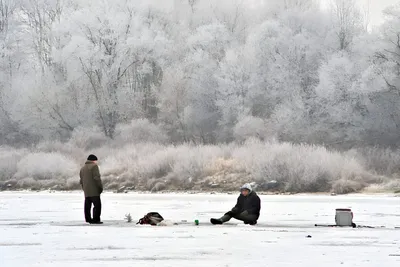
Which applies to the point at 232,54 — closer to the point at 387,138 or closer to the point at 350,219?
the point at 387,138

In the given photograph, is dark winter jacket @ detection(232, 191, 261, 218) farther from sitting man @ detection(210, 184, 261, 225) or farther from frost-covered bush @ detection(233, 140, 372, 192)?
frost-covered bush @ detection(233, 140, 372, 192)

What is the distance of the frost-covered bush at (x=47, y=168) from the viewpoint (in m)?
52.4

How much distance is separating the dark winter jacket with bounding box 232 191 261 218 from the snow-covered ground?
0.40 m

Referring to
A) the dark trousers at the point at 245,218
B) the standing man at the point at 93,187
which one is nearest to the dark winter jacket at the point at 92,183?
the standing man at the point at 93,187

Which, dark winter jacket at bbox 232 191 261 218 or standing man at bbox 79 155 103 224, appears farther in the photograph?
standing man at bbox 79 155 103 224

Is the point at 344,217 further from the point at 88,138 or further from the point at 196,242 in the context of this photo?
the point at 88,138

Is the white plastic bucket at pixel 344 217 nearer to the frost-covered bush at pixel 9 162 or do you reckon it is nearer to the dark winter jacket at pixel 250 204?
the dark winter jacket at pixel 250 204

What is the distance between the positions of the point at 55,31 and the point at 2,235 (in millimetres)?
A: 54992

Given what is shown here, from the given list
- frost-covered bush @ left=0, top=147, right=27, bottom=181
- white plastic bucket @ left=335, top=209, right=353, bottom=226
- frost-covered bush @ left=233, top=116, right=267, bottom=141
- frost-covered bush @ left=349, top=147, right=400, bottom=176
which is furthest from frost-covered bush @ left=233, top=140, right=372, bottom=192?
white plastic bucket @ left=335, top=209, right=353, bottom=226

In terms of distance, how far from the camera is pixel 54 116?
69.1m

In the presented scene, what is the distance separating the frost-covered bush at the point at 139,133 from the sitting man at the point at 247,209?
43.9 metres

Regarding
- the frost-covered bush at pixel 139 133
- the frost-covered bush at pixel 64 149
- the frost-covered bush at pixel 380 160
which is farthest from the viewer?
the frost-covered bush at pixel 139 133

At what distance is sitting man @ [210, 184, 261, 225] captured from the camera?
21516 millimetres

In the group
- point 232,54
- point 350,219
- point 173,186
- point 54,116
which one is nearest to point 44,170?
point 173,186
